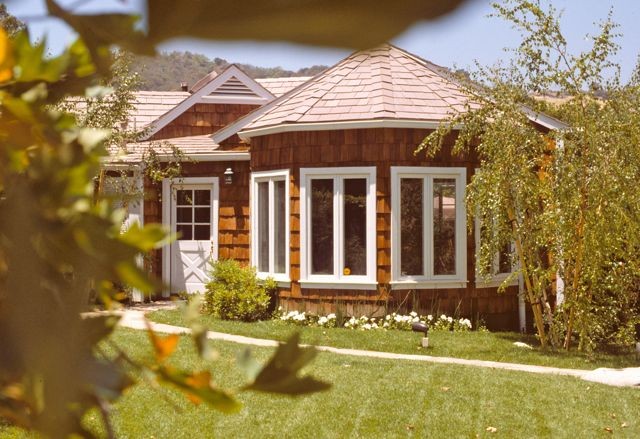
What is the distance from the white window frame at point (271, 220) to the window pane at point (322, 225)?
17.6 inches

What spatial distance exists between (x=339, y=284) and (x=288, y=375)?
11.2 metres

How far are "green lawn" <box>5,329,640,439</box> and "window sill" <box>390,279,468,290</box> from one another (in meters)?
3.38

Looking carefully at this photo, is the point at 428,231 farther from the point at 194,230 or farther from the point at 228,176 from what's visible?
the point at 194,230

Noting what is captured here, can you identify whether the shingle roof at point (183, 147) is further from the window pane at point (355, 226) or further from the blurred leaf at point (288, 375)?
the blurred leaf at point (288, 375)

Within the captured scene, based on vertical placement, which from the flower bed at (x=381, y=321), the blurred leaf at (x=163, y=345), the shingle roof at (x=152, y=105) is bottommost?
the flower bed at (x=381, y=321)

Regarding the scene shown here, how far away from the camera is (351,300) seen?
1166 cm

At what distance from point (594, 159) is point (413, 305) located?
11.1 feet

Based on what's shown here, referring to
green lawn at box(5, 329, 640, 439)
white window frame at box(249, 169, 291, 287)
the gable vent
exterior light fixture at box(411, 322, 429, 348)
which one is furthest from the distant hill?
the gable vent

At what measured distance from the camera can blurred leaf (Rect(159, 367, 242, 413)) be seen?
1.82 ft

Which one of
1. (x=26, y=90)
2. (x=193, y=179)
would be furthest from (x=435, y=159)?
(x=26, y=90)

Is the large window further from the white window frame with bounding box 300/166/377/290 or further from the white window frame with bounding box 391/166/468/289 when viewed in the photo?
the white window frame with bounding box 391/166/468/289

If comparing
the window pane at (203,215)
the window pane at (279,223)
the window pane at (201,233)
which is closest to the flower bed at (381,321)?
the window pane at (279,223)

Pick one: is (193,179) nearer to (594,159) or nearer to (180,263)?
(180,263)

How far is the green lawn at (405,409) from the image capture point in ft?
19.9
